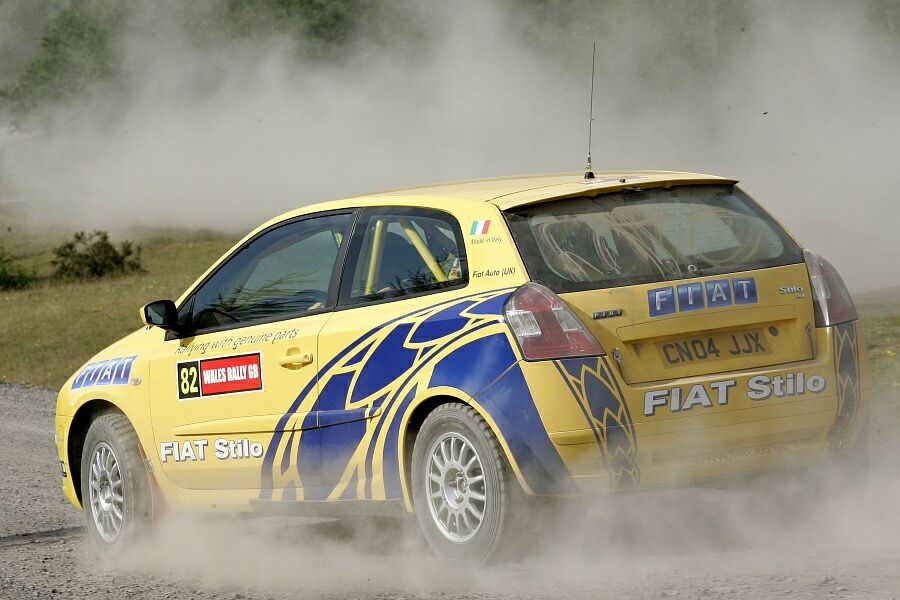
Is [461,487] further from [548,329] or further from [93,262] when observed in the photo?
[93,262]

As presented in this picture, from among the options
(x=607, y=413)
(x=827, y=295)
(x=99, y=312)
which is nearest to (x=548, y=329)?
(x=607, y=413)

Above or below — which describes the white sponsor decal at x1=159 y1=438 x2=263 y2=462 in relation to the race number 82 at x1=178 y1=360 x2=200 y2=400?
below

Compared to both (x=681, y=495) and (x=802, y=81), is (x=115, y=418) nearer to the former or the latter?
(x=681, y=495)

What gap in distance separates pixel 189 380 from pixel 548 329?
229cm

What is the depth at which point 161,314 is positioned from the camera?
727 centimetres

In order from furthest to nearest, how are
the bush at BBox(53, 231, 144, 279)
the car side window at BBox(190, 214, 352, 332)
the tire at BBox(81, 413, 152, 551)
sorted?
the bush at BBox(53, 231, 144, 279) → the tire at BBox(81, 413, 152, 551) → the car side window at BBox(190, 214, 352, 332)

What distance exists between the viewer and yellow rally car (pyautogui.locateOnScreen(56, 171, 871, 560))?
5594mm

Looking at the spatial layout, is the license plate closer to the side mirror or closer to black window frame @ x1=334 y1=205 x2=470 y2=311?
black window frame @ x1=334 y1=205 x2=470 y2=311

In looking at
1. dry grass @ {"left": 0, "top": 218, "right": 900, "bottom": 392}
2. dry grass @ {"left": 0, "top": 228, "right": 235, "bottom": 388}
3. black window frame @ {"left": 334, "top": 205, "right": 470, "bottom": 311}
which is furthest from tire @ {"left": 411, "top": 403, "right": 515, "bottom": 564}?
dry grass @ {"left": 0, "top": 228, "right": 235, "bottom": 388}

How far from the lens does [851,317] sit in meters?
6.15

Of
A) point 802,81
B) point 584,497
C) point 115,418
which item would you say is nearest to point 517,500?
point 584,497

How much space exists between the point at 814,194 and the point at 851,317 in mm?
23668

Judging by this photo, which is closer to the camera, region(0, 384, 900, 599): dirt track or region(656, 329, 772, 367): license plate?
region(0, 384, 900, 599): dirt track

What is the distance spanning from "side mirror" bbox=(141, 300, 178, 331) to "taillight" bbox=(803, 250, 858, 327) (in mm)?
3080
